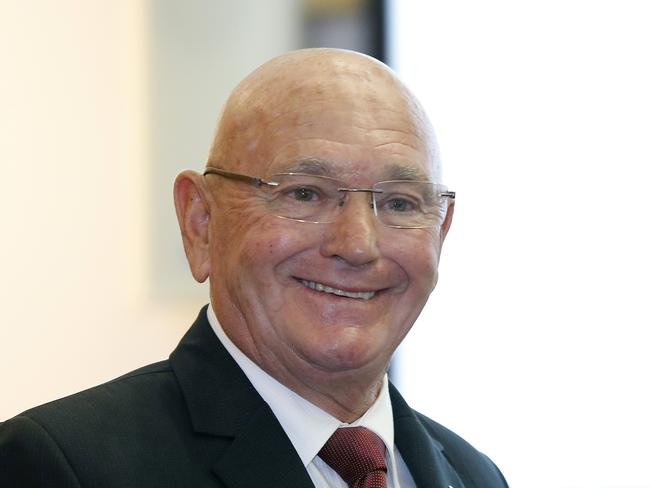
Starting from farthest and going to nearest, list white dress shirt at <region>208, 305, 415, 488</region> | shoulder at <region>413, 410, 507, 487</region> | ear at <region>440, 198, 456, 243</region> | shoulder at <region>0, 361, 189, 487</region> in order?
shoulder at <region>413, 410, 507, 487</region>
ear at <region>440, 198, 456, 243</region>
white dress shirt at <region>208, 305, 415, 488</region>
shoulder at <region>0, 361, 189, 487</region>

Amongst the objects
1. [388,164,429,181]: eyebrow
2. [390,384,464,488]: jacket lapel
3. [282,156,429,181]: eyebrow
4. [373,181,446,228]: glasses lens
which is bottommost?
[390,384,464,488]: jacket lapel

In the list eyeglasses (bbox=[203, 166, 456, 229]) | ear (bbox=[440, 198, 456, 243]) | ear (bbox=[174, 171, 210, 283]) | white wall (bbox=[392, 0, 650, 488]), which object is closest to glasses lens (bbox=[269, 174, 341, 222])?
eyeglasses (bbox=[203, 166, 456, 229])

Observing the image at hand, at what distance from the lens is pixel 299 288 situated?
2.02 metres

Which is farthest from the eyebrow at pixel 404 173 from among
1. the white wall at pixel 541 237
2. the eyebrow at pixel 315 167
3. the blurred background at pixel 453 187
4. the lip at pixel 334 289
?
the white wall at pixel 541 237

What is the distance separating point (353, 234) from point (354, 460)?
1.37 feet

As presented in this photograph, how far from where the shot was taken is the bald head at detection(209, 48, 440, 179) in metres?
2.05

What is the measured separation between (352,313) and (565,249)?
2414 millimetres

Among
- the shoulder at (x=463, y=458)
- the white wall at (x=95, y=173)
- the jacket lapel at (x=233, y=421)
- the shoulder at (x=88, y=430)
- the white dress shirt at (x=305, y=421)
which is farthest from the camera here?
the white wall at (x=95, y=173)

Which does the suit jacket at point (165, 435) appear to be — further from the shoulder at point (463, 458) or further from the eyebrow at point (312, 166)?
the eyebrow at point (312, 166)

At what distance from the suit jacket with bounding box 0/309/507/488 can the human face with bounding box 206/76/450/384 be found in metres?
0.11

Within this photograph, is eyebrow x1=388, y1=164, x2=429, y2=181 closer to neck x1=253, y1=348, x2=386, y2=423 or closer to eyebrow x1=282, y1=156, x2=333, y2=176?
eyebrow x1=282, y1=156, x2=333, y2=176

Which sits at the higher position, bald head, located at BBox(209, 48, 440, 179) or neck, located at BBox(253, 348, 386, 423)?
bald head, located at BBox(209, 48, 440, 179)

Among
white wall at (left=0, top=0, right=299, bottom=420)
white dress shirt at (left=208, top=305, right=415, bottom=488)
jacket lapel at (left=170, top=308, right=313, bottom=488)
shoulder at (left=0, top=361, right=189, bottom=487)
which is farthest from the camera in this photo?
white wall at (left=0, top=0, right=299, bottom=420)

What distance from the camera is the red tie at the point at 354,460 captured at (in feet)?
6.61
